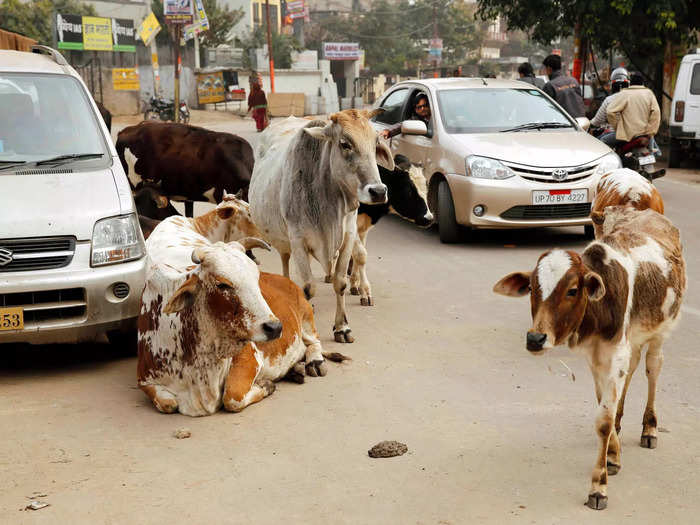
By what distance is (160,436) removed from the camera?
16.1 ft

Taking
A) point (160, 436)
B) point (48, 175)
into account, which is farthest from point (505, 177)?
point (160, 436)

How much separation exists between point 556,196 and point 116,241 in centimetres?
545

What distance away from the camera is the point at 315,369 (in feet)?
19.6

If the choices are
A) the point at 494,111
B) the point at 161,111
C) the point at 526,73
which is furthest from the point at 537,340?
the point at 161,111

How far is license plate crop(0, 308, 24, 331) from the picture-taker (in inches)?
218

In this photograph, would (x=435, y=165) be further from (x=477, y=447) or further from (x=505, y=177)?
(x=477, y=447)

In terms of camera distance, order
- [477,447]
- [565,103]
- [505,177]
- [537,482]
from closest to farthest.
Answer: [537,482], [477,447], [505,177], [565,103]

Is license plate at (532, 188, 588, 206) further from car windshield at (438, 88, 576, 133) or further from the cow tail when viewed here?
the cow tail

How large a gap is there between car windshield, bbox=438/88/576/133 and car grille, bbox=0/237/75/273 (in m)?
5.94

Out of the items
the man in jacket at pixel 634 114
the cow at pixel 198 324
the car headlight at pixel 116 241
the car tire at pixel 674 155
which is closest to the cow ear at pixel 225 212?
the car headlight at pixel 116 241

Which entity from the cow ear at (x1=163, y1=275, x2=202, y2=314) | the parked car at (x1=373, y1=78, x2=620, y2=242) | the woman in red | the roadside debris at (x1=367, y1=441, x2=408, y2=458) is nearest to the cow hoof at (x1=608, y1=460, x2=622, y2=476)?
the roadside debris at (x1=367, y1=441, x2=408, y2=458)

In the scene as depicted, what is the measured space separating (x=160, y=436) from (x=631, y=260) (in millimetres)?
2615

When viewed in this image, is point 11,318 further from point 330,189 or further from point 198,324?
point 330,189

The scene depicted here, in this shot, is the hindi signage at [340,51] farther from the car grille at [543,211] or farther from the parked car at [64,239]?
the parked car at [64,239]
